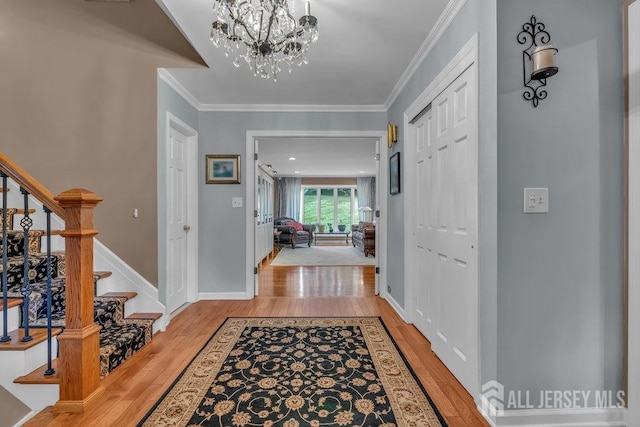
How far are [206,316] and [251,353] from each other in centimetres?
111

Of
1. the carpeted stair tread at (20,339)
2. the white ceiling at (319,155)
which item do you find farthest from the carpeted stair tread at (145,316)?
the white ceiling at (319,155)

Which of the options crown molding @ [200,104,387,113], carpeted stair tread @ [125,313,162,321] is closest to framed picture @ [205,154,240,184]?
crown molding @ [200,104,387,113]

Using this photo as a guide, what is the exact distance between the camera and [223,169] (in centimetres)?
386

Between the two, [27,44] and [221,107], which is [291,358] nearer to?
[221,107]

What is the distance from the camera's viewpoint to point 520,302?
1526 millimetres

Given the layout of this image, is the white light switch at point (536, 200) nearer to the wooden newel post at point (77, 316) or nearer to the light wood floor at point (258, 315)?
the light wood floor at point (258, 315)

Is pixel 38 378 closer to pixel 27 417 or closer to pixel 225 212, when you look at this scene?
pixel 27 417

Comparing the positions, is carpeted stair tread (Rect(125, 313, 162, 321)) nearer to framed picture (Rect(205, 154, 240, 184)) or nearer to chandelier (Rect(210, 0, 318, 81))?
framed picture (Rect(205, 154, 240, 184))

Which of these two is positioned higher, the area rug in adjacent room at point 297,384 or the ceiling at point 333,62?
the ceiling at point 333,62

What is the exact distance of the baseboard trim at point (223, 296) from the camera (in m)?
3.87

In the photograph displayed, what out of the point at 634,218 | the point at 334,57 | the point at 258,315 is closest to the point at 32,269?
the point at 258,315

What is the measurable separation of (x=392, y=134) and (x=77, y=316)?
318 cm

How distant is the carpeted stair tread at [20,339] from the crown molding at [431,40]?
316 cm

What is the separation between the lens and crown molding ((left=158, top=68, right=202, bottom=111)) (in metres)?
2.95
